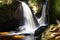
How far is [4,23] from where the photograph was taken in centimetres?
206

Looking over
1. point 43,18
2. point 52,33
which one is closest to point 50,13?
point 43,18

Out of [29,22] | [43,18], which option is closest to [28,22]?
[29,22]

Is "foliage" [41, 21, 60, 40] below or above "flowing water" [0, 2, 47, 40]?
below

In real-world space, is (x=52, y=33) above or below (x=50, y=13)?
below

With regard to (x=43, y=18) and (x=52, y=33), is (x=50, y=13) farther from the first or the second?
(x=52, y=33)

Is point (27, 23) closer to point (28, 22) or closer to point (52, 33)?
point (28, 22)

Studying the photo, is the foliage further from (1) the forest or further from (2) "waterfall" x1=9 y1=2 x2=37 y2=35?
(2) "waterfall" x1=9 y1=2 x2=37 y2=35

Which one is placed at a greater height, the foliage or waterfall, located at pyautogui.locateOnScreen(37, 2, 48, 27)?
waterfall, located at pyautogui.locateOnScreen(37, 2, 48, 27)

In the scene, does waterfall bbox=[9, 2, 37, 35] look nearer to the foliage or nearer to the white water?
the white water

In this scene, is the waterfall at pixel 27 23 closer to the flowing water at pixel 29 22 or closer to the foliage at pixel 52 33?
the flowing water at pixel 29 22

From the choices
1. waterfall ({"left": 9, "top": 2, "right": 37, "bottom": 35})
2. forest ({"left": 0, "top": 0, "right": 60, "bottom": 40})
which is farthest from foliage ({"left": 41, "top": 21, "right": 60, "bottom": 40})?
waterfall ({"left": 9, "top": 2, "right": 37, "bottom": 35})

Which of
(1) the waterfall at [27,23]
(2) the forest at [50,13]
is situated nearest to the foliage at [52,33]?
(2) the forest at [50,13]

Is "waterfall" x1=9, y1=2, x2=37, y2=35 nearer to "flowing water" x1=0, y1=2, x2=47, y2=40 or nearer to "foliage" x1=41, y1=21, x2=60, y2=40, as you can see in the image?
"flowing water" x1=0, y1=2, x2=47, y2=40

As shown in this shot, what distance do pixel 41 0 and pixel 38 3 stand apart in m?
0.05
